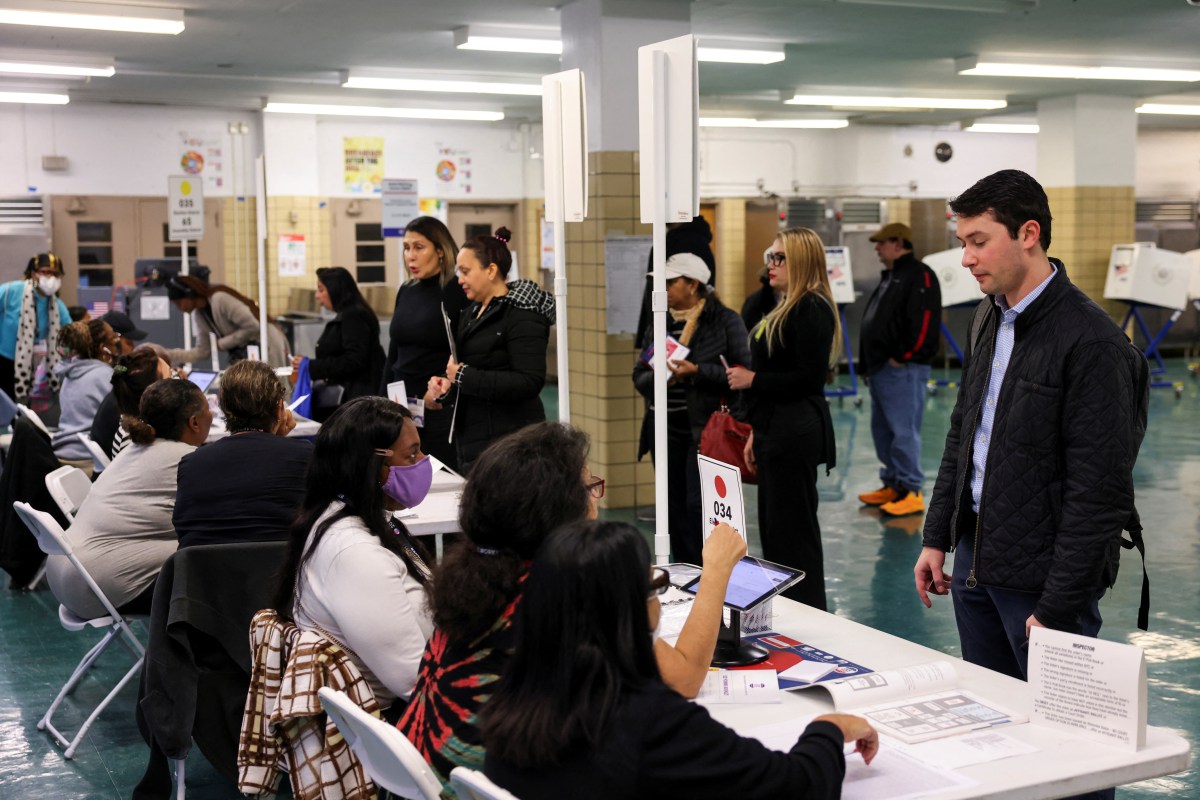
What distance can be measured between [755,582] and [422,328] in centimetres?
298

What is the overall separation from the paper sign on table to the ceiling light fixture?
366 inches

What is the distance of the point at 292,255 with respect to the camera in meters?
14.6

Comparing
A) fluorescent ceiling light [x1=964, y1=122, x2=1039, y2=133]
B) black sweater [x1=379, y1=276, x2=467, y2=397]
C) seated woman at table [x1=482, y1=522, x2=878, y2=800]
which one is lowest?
→ seated woman at table [x1=482, y1=522, x2=878, y2=800]

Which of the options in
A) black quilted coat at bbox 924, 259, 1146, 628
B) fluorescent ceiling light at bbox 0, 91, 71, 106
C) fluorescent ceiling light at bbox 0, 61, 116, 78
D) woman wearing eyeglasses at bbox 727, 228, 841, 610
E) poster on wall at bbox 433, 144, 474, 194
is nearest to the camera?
black quilted coat at bbox 924, 259, 1146, 628

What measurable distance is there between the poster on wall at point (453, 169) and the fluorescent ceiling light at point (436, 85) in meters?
3.04

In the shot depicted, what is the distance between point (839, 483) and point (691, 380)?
3469 mm

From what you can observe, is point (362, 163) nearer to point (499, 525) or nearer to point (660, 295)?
point (660, 295)

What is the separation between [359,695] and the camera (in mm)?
2582

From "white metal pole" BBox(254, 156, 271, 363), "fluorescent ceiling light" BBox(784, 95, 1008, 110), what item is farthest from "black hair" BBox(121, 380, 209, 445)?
"fluorescent ceiling light" BBox(784, 95, 1008, 110)

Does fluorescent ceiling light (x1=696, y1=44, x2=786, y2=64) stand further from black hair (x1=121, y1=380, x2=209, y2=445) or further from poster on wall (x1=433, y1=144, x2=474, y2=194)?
black hair (x1=121, y1=380, x2=209, y2=445)

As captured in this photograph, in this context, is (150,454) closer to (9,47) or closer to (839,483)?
(839,483)

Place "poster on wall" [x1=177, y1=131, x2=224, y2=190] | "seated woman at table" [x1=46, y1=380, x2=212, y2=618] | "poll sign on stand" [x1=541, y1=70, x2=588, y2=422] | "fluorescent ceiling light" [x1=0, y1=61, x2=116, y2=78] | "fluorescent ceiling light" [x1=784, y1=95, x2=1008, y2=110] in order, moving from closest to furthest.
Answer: "poll sign on stand" [x1=541, y1=70, x2=588, y2=422] → "seated woman at table" [x1=46, y1=380, x2=212, y2=618] → "fluorescent ceiling light" [x1=0, y1=61, x2=116, y2=78] → "fluorescent ceiling light" [x1=784, y1=95, x2=1008, y2=110] → "poster on wall" [x1=177, y1=131, x2=224, y2=190]

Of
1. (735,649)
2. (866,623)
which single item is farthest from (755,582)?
(866,623)

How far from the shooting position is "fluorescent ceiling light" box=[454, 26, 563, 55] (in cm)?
885
